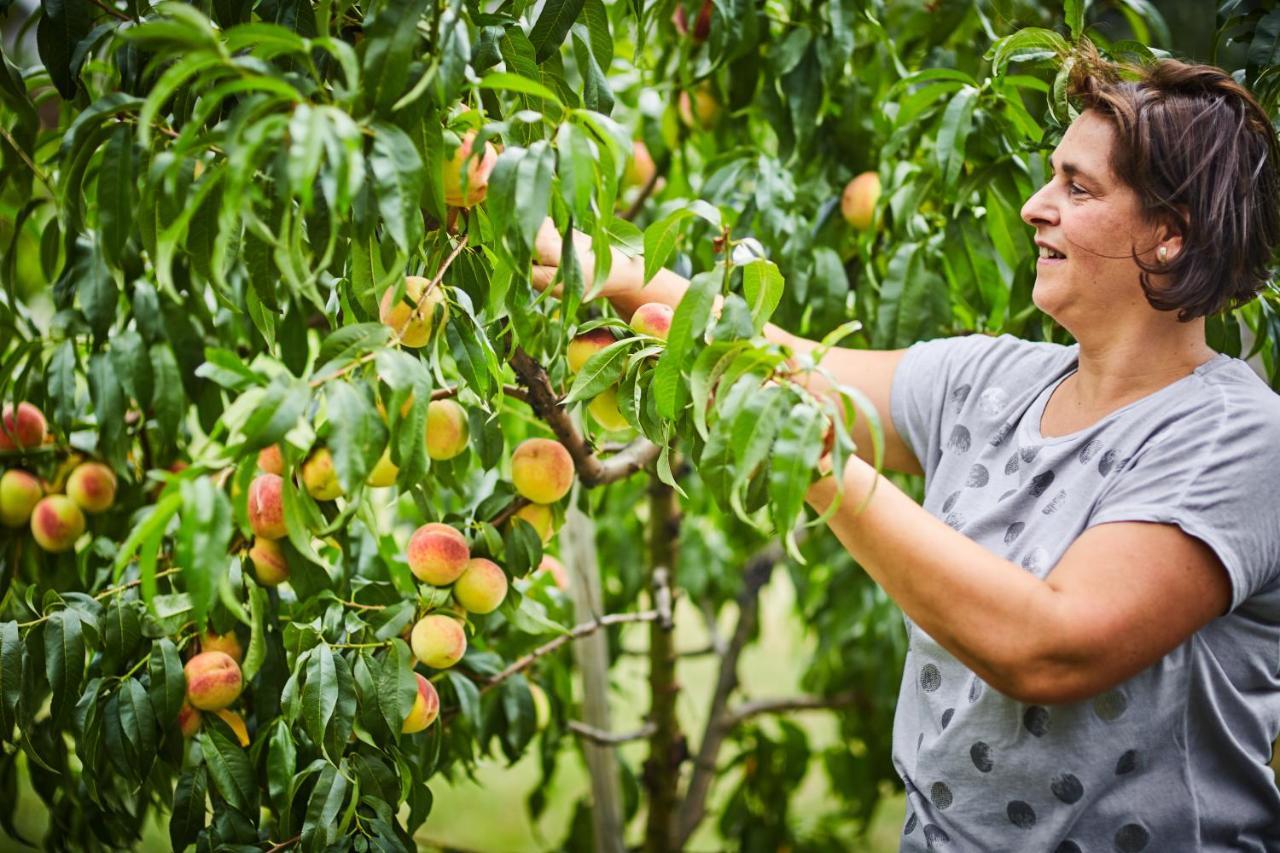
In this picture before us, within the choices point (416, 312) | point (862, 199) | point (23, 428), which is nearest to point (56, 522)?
point (23, 428)

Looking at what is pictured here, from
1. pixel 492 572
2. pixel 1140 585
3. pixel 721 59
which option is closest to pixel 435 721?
pixel 492 572

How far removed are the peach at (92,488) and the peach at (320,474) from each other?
53cm

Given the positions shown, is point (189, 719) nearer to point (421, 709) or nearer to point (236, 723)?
point (236, 723)

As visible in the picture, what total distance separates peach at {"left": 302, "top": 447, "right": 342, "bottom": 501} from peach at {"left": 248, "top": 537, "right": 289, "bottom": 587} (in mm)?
156

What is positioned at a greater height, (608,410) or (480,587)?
(608,410)

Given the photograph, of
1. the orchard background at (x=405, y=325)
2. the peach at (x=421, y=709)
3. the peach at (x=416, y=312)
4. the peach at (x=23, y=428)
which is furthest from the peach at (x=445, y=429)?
the peach at (x=23, y=428)

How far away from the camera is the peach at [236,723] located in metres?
1.13

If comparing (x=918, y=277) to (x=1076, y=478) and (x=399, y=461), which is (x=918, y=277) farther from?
(x=399, y=461)

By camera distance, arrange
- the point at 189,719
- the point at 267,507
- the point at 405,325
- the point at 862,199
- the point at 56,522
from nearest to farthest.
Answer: the point at 405,325, the point at 267,507, the point at 189,719, the point at 56,522, the point at 862,199

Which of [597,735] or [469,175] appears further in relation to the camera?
[597,735]

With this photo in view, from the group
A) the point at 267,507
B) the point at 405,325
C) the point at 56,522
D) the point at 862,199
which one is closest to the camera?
the point at 405,325

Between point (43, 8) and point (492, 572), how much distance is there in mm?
644

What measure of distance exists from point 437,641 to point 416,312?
1.17 feet

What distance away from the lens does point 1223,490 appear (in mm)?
793
